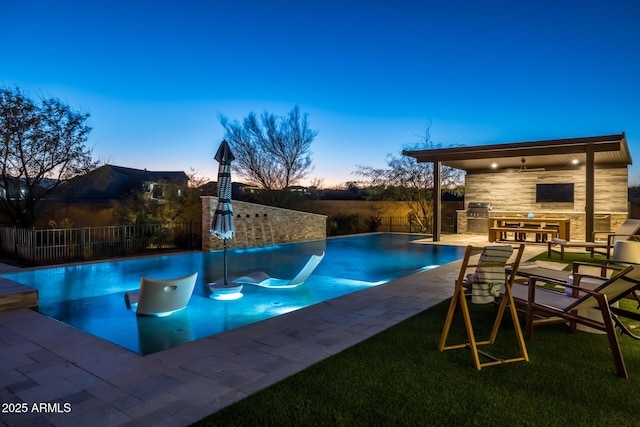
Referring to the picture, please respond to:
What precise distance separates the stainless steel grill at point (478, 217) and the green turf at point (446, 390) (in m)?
14.9

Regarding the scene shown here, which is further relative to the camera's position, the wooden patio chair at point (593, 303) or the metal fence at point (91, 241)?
the metal fence at point (91, 241)

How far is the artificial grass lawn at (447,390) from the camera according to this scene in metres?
2.49

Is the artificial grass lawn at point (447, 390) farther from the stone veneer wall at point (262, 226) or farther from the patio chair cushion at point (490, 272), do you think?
the stone veneer wall at point (262, 226)

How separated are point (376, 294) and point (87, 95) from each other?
12795 mm

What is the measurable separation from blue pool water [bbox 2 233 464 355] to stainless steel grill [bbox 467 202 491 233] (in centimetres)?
545

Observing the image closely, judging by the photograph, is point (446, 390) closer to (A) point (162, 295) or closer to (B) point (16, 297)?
(A) point (162, 295)

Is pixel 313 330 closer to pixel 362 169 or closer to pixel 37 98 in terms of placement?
pixel 37 98

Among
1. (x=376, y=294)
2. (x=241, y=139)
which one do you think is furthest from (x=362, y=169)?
(x=376, y=294)

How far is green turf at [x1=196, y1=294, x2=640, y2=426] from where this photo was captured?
2488mm

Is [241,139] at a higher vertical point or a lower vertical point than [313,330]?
higher

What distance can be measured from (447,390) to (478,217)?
16748 millimetres

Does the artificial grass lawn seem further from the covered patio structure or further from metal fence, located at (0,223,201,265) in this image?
the covered patio structure

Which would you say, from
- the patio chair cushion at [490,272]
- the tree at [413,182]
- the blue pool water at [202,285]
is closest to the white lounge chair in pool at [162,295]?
the blue pool water at [202,285]

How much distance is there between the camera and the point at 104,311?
19.2 feet
